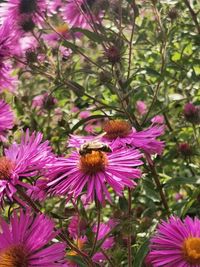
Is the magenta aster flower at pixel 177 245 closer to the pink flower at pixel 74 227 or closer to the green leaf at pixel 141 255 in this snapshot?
the green leaf at pixel 141 255

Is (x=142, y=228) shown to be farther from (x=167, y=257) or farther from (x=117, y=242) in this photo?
(x=167, y=257)

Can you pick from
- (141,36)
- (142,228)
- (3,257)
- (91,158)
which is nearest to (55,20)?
(141,36)

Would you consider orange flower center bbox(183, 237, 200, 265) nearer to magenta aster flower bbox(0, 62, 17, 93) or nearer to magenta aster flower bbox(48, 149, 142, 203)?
magenta aster flower bbox(48, 149, 142, 203)

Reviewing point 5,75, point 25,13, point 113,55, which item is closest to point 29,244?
point 113,55

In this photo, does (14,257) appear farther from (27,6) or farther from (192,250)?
(27,6)

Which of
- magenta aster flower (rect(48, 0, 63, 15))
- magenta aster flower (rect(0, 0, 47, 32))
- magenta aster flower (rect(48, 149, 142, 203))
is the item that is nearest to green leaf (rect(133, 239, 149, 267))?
magenta aster flower (rect(48, 149, 142, 203))

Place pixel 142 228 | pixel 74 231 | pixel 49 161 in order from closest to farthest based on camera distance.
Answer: pixel 49 161
pixel 74 231
pixel 142 228
